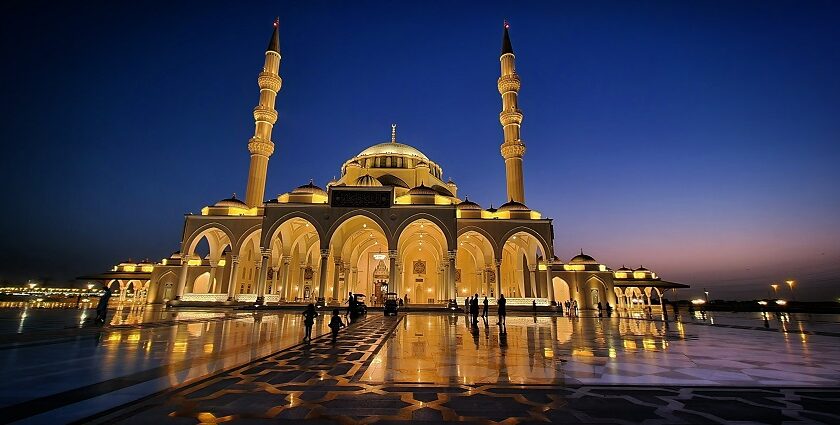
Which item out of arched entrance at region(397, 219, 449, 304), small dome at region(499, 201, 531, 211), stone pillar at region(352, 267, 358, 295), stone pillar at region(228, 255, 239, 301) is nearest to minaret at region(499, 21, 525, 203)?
small dome at region(499, 201, 531, 211)

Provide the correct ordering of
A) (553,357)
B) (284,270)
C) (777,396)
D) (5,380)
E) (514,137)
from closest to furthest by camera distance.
A: 1. (777,396)
2. (5,380)
3. (553,357)
4. (284,270)
5. (514,137)

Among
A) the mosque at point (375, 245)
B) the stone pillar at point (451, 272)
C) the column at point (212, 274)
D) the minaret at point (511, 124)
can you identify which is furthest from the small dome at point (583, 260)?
the column at point (212, 274)

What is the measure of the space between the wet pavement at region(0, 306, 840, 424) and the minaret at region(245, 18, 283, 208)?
24.0 m

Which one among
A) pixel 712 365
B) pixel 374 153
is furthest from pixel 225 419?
pixel 374 153

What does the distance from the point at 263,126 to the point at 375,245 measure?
1366cm

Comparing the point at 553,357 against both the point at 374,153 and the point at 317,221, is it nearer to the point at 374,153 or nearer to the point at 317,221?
the point at 317,221

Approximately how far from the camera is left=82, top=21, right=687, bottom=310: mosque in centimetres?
2459

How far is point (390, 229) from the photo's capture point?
24.2 m

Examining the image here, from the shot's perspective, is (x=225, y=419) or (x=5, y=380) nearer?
(x=225, y=419)

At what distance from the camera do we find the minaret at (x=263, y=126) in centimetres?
2969

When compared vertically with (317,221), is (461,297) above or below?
below

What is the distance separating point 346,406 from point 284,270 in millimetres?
26676

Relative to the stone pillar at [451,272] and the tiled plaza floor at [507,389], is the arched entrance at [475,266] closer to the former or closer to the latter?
the stone pillar at [451,272]

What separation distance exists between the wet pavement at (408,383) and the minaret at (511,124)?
24.4 m
